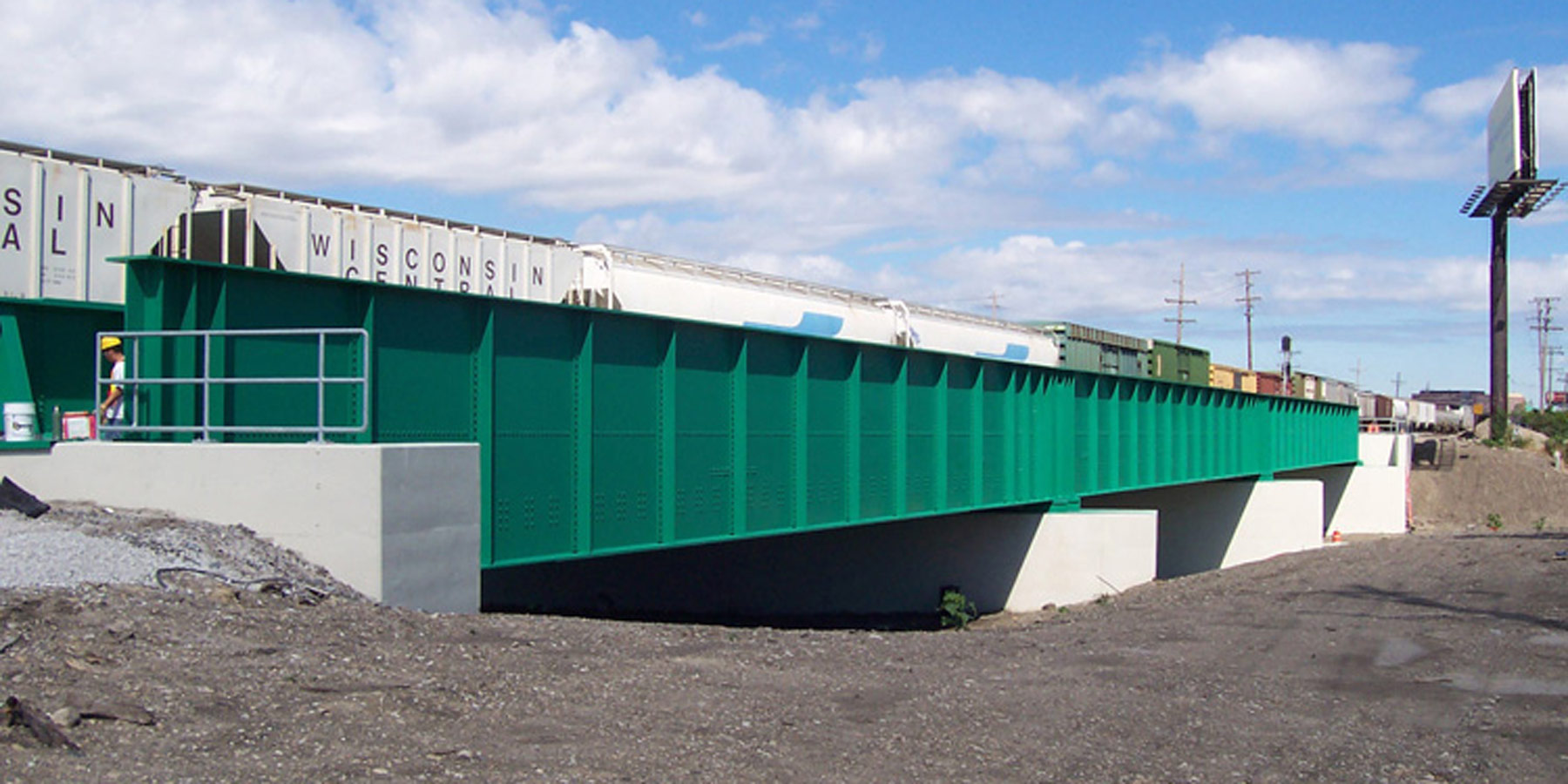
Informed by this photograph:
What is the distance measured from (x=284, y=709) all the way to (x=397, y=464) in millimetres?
3584

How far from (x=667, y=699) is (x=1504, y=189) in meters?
79.7

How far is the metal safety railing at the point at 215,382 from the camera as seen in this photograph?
1088 centimetres

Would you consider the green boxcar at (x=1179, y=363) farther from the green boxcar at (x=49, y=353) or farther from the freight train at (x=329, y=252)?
the green boxcar at (x=49, y=353)

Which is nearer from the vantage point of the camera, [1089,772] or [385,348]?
[1089,772]

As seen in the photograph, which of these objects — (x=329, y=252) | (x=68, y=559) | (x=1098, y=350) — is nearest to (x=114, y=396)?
(x=68, y=559)

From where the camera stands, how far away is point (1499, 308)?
7650 cm

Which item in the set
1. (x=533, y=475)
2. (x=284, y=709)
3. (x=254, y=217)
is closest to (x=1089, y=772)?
(x=284, y=709)

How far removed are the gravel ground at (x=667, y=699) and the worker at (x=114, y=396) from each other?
1812mm

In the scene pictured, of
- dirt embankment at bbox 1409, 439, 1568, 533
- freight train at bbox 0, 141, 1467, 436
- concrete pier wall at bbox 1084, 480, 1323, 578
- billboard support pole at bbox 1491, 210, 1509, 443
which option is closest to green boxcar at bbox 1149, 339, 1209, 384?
concrete pier wall at bbox 1084, 480, 1323, 578

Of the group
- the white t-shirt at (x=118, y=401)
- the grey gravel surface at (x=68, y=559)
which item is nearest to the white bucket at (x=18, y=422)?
the white t-shirt at (x=118, y=401)

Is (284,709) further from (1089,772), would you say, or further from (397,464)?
(1089,772)

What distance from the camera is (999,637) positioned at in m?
15.4

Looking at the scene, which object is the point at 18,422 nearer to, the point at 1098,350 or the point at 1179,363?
the point at 1098,350

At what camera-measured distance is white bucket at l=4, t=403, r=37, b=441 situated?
12664 mm
